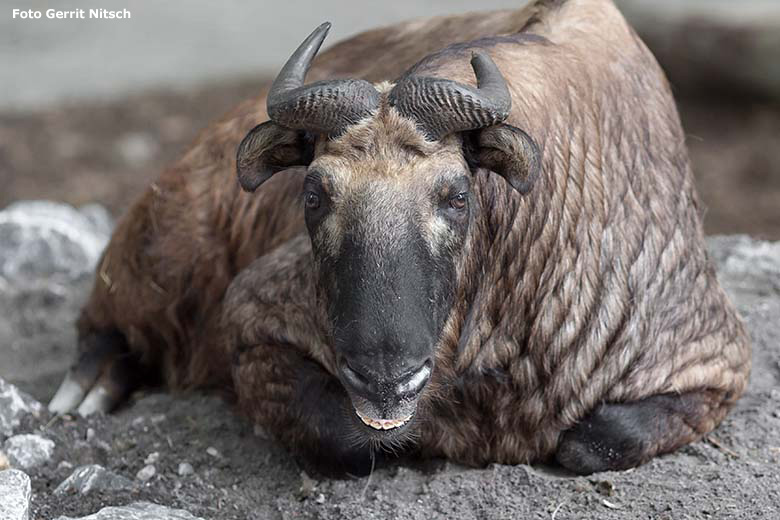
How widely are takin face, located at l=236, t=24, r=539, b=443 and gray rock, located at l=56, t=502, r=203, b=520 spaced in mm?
699

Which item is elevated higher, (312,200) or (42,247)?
(312,200)

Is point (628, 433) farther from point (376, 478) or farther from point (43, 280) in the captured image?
point (43, 280)

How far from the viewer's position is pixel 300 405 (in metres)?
4.96

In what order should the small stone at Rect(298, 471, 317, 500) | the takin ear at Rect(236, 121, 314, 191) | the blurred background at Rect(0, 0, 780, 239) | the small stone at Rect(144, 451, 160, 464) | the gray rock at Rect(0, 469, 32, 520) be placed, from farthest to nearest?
the blurred background at Rect(0, 0, 780, 239)
the small stone at Rect(144, 451, 160, 464)
the small stone at Rect(298, 471, 317, 500)
the takin ear at Rect(236, 121, 314, 191)
the gray rock at Rect(0, 469, 32, 520)

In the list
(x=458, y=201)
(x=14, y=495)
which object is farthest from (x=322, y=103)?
(x=14, y=495)

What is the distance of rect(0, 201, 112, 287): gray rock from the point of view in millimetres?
7629

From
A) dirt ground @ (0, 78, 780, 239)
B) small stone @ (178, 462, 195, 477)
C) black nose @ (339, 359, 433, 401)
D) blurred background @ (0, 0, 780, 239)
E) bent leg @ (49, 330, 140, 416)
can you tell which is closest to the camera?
black nose @ (339, 359, 433, 401)

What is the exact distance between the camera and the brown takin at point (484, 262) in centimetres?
405

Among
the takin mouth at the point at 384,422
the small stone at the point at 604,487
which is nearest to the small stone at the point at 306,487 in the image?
the takin mouth at the point at 384,422

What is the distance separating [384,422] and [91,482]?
4.43 feet

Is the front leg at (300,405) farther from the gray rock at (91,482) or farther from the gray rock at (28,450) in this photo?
the gray rock at (28,450)

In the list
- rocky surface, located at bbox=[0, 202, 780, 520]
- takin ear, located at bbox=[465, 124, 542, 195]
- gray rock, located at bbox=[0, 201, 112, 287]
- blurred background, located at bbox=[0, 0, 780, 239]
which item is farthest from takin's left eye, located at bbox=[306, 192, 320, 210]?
blurred background, located at bbox=[0, 0, 780, 239]

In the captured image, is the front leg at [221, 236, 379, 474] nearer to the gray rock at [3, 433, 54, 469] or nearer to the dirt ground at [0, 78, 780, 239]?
the gray rock at [3, 433, 54, 469]

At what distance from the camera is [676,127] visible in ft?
17.3
